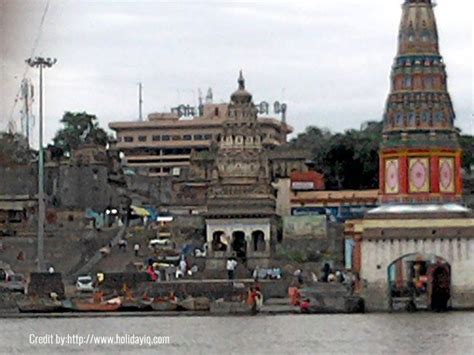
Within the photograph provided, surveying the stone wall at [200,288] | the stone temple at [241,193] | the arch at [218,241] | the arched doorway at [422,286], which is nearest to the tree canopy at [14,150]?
the stone temple at [241,193]

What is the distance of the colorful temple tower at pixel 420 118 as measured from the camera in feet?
248

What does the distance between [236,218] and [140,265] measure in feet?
46.2

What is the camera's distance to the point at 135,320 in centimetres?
6956

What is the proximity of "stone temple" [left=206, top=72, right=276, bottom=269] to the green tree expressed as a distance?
29.6 meters

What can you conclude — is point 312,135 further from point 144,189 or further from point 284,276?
point 284,276

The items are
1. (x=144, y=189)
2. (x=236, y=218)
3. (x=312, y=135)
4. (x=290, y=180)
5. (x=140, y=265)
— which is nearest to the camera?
(x=140, y=265)

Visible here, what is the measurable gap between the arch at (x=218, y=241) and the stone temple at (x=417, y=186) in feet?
91.5

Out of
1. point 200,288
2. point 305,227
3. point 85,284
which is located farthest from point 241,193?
point 200,288

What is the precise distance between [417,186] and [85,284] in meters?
16.4

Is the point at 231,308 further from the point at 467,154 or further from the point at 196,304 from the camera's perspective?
the point at 467,154

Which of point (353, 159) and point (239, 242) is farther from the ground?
point (353, 159)


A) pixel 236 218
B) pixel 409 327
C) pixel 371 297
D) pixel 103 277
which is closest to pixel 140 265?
pixel 103 277

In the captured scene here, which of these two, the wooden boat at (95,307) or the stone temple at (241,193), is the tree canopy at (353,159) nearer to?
the stone temple at (241,193)

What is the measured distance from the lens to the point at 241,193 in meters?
108
